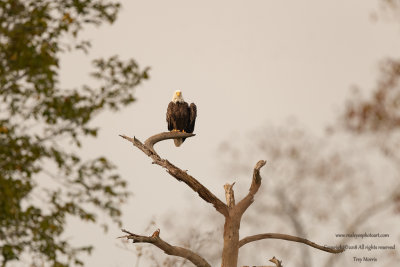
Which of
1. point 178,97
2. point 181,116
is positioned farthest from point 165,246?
point 178,97

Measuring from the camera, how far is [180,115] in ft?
44.3

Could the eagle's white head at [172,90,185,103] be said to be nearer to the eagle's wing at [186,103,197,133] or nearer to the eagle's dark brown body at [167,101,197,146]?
the eagle's dark brown body at [167,101,197,146]

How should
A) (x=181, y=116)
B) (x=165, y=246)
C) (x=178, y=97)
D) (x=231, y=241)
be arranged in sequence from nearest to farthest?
1. (x=165, y=246)
2. (x=231, y=241)
3. (x=181, y=116)
4. (x=178, y=97)

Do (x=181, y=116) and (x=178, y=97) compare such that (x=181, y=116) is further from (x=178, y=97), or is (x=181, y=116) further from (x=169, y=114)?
(x=178, y=97)

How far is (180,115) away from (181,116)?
3 centimetres

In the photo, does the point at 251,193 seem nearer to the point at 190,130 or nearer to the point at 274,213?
the point at 190,130

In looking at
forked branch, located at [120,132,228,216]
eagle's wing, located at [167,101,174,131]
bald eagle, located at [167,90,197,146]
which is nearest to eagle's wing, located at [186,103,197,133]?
bald eagle, located at [167,90,197,146]

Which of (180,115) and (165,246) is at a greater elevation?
(180,115)

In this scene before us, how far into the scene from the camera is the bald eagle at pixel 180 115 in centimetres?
1351

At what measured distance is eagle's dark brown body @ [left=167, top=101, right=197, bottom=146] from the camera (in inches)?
532

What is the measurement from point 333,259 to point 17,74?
37.1ft

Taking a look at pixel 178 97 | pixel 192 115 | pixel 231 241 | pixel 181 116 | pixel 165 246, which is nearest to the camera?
pixel 165 246

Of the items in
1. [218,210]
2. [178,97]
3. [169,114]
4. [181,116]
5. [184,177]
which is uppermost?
[178,97]

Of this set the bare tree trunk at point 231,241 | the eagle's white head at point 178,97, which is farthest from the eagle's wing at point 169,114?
the bare tree trunk at point 231,241
